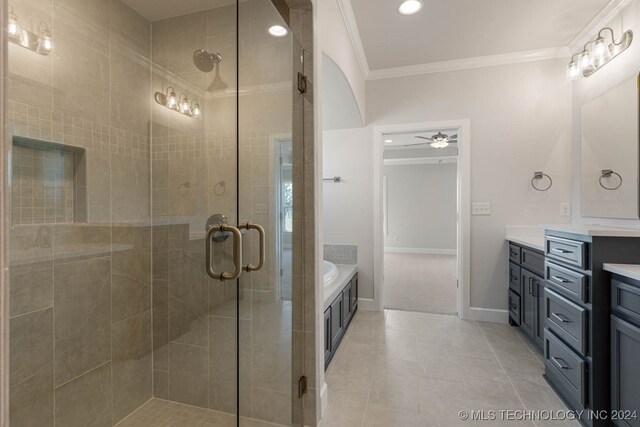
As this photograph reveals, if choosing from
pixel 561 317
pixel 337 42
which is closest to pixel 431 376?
pixel 561 317

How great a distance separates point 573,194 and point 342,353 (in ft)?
8.83

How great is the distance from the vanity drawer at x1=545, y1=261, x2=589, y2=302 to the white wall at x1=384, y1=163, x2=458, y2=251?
19.1 ft

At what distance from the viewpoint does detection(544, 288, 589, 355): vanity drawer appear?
154 centimetres

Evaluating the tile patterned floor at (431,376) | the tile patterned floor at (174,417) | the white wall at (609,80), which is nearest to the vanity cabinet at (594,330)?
the tile patterned floor at (431,376)

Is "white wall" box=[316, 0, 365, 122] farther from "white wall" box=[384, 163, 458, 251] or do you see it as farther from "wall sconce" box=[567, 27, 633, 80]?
"white wall" box=[384, 163, 458, 251]

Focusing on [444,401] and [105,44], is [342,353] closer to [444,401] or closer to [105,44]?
[444,401]

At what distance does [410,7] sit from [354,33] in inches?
20.1

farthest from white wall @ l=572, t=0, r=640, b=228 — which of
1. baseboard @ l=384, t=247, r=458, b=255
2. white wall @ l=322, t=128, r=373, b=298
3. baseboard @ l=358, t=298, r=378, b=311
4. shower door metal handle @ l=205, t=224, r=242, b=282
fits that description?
baseboard @ l=384, t=247, r=458, b=255

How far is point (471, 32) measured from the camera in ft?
8.80

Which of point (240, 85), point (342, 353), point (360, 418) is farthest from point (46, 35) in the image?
point (342, 353)

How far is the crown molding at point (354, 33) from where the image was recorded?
2.30 metres

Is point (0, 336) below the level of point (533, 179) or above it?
below

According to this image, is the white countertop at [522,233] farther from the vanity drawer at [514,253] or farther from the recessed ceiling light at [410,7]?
the recessed ceiling light at [410,7]

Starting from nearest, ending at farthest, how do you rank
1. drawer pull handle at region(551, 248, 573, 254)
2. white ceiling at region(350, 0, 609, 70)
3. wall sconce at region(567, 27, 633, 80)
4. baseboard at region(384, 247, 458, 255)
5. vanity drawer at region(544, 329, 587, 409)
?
vanity drawer at region(544, 329, 587, 409)
drawer pull handle at region(551, 248, 573, 254)
wall sconce at region(567, 27, 633, 80)
white ceiling at region(350, 0, 609, 70)
baseboard at region(384, 247, 458, 255)
